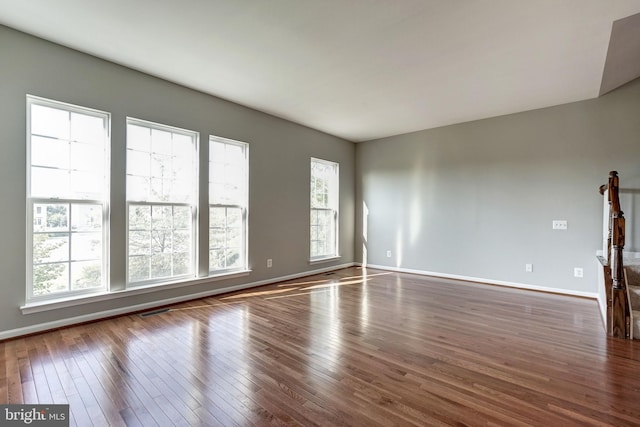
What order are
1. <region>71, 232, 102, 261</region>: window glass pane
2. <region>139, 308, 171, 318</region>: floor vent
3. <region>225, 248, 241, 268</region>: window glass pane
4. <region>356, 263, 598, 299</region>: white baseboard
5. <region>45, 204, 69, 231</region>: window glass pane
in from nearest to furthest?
<region>45, 204, 69, 231</region>: window glass pane
<region>71, 232, 102, 261</region>: window glass pane
<region>139, 308, 171, 318</region>: floor vent
<region>356, 263, 598, 299</region>: white baseboard
<region>225, 248, 241, 268</region>: window glass pane

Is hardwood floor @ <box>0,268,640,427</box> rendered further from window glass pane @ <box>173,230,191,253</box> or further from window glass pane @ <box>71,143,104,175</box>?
window glass pane @ <box>71,143,104,175</box>

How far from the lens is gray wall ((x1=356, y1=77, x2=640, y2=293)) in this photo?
164 inches

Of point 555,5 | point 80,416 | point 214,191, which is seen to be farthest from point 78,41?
point 555,5

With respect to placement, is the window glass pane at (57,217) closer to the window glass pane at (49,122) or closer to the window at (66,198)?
the window at (66,198)

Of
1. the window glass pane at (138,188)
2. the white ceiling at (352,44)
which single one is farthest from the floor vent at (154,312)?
the white ceiling at (352,44)

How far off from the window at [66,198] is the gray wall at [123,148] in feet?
0.30

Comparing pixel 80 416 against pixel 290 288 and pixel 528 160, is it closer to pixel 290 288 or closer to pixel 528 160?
pixel 290 288

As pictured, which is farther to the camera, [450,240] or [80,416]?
[450,240]

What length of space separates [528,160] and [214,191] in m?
4.98

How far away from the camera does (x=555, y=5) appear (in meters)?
2.34

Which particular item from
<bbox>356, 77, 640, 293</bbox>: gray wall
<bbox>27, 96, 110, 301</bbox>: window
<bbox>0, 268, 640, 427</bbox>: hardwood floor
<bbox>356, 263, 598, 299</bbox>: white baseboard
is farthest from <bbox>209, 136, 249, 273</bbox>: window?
<bbox>356, 263, 598, 299</bbox>: white baseboard

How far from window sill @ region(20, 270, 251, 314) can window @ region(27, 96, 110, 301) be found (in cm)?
10

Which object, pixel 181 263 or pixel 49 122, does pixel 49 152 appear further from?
pixel 181 263

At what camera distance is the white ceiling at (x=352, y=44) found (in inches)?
94.7
